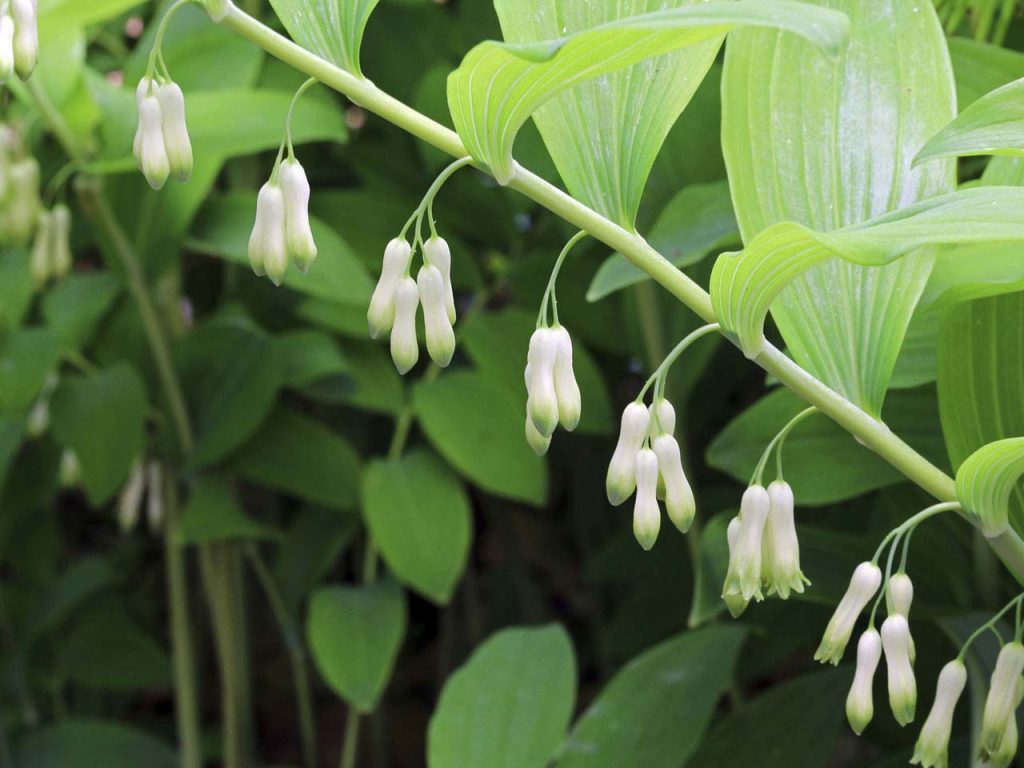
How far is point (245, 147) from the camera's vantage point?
3.33 feet

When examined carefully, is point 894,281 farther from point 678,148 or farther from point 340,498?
point 340,498

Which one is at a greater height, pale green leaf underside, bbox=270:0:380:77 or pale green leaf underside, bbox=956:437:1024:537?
pale green leaf underside, bbox=270:0:380:77

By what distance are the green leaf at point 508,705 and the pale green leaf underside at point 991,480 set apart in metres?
0.40

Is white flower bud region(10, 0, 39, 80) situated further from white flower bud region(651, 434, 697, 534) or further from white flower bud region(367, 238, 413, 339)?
white flower bud region(651, 434, 697, 534)

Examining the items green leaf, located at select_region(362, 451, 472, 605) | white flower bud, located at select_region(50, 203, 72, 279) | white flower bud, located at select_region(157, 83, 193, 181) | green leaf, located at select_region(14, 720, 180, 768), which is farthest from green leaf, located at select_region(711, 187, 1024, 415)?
green leaf, located at select_region(14, 720, 180, 768)

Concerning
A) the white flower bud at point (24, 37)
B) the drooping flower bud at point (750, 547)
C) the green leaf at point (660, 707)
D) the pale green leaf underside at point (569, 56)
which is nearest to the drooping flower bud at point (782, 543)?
the drooping flower bud at point (750, 547)

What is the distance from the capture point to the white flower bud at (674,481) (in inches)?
22.4

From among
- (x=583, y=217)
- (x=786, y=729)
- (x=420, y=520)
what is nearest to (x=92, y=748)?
(x=420, y=520)

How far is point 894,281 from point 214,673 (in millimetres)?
1506

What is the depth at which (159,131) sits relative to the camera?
1.89 ft

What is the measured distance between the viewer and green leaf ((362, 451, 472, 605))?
105 centimetres

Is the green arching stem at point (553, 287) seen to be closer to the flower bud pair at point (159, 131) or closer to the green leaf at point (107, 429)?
the flower bud pair at point (159, 131)

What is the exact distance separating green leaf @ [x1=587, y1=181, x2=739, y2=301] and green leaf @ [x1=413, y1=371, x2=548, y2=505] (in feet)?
0.89

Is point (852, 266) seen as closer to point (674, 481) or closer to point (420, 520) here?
point (674, 481)
